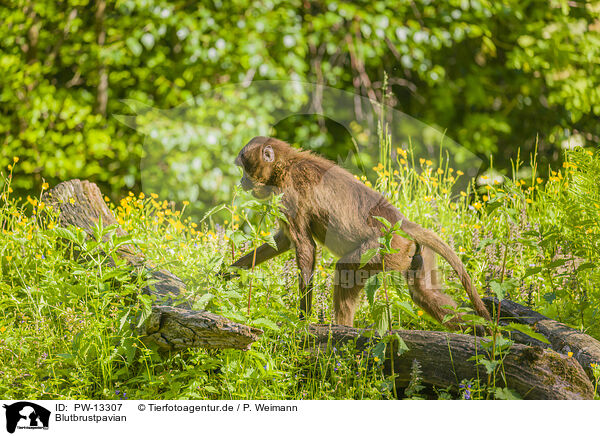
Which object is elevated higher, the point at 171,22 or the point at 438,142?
the point at 171,22

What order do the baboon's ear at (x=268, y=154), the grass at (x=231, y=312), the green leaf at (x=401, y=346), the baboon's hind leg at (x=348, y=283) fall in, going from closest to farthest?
1. the green leaf at (x=401, y=346)
2. the grass at (x=231, y=312)
3. the baboon's hind leg at (x=348, y=283)
4. the baboon's ear at (x=268, y=154)

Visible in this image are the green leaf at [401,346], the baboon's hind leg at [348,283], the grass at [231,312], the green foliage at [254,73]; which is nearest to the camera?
the green leaf at [401,346]

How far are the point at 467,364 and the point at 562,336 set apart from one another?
3.03 ft

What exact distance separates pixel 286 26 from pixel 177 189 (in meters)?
2.47

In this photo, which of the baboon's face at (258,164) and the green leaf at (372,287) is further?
the baboon's face at (258,164)

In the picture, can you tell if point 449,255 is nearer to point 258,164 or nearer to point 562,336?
point 562,336

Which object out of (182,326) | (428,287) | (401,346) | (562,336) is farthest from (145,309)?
(562,336)

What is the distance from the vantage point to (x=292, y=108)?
197 inches

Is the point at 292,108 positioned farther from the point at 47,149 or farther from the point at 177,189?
the point at 47,149

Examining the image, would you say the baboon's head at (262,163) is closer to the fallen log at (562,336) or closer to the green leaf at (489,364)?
the fallen log at (562,336)

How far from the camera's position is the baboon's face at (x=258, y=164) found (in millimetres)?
4402
